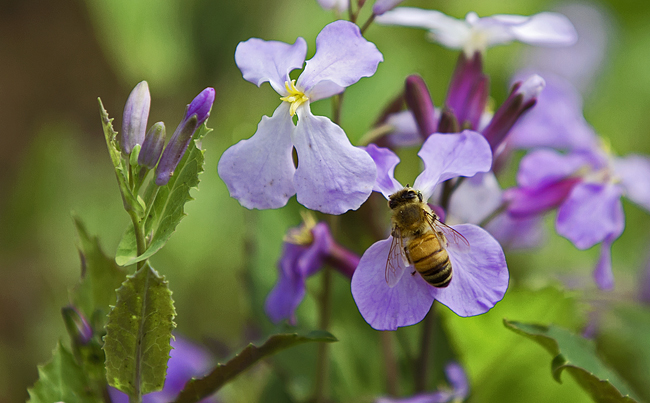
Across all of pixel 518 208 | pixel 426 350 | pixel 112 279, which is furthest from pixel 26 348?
pixel 518 208

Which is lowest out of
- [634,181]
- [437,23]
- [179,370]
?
A: [179,370]

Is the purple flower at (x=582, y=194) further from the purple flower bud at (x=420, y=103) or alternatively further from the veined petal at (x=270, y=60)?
the veined petal at (x=270, y=60)

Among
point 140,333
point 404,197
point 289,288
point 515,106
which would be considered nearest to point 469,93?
point 515,106

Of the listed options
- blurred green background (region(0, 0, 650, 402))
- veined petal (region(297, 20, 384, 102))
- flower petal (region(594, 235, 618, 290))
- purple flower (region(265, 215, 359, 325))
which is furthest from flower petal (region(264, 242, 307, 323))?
flower petal (region(594, 235, 618, 290))

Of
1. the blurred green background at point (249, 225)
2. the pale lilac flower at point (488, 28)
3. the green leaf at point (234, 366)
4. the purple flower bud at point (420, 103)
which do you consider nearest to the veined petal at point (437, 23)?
the pale lilac flower at point (488, 28)

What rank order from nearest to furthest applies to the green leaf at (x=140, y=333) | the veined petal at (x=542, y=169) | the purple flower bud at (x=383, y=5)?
the green leaf at (x=140, y=333) < the purple flower bud at (x=383, y=5) < the veined petal at (x=542, y=169)

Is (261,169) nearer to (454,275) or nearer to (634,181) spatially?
(454,275)
